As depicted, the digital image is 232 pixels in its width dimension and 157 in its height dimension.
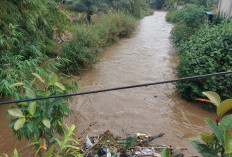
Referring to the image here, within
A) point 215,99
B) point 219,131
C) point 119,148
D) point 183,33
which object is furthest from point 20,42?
point 183,33

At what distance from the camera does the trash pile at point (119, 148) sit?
2482 millimetres

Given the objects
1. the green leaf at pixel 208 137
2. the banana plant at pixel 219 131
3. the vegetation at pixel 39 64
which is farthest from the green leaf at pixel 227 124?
the vegetation at pixel 39 64

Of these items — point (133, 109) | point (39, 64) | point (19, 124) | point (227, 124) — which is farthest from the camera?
point (133, 109)

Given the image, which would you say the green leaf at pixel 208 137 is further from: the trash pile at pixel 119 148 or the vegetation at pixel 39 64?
the trash pile at pixel 119 148

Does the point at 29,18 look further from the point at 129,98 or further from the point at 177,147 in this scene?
the point at 177,147

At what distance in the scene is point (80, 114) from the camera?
402 centimetres

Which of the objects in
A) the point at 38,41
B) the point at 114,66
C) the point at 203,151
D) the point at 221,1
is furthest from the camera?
the point at 221,1

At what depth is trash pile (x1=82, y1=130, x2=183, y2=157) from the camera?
2.48 metres

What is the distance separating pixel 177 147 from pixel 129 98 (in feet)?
6.45

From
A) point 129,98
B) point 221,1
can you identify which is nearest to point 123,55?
point 129,98

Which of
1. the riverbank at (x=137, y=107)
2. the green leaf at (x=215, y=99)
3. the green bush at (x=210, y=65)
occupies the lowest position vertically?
the riverbank at (x=137, y=107)

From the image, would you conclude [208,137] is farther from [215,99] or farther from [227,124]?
[215,99]

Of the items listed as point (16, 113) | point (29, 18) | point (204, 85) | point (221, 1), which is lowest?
point (204, 85)

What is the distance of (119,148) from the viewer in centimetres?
260
